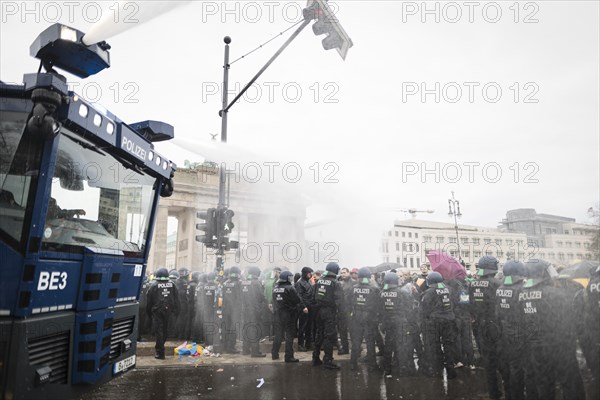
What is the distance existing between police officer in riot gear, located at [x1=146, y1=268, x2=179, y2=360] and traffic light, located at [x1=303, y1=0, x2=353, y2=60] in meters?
6.46

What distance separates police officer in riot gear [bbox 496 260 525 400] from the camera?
19.4 ft

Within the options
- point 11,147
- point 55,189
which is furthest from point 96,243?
point 11,147

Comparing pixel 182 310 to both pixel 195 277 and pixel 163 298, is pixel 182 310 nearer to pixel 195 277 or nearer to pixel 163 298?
pixel 195 277

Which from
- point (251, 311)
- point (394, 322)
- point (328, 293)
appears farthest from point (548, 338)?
point (251, 311)

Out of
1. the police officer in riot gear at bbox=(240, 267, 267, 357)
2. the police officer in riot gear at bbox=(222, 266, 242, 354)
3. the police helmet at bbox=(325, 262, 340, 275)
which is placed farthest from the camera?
the police officer in riot gear at bbox=(222, 266, 242, 354)

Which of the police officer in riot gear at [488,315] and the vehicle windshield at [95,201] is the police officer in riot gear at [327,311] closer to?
the police officer in riot gear at [488,315]

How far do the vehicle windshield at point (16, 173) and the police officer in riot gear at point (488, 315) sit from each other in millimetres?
6685

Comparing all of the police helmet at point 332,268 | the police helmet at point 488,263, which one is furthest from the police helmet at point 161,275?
the police helmet at point 488,263

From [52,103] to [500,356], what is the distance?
7059 mm

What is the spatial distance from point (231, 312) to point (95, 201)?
6534mm

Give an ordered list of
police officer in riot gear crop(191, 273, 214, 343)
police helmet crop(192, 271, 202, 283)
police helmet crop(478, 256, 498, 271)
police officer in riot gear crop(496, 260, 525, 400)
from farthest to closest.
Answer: police helmet crop(192, 271, 202, 283), police officer in riot gear crop(191, 273, 214, 343), police helmet crop(478, 256, 498, 271), police officer in riot gear crop(496, 260, 525, 400)

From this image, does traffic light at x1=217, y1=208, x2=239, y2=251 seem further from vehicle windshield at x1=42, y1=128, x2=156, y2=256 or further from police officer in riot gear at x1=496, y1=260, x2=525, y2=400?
police officer in riot gear at x1=496, y1=260, x2=525, y2=400

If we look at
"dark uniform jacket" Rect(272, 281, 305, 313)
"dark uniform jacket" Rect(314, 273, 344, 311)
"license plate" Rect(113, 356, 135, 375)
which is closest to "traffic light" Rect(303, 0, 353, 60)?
"dark uniform jacket" Rect(314, 273, 344, 311)

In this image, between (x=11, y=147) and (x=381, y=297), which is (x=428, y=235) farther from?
(x=11, y=147)
